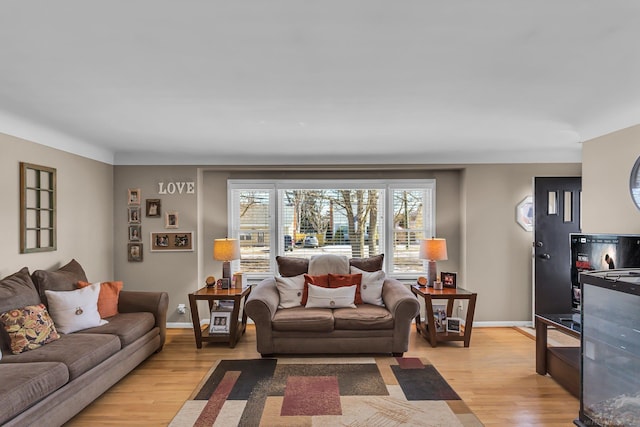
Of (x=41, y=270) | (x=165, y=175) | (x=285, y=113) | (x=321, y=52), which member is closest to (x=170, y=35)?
(x=321, y=52)

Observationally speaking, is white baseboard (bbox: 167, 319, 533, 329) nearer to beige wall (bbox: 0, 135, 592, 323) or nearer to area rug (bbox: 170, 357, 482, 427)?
beige wall (bbox: 0, 135, 592, 323)

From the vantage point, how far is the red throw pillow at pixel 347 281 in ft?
15.1

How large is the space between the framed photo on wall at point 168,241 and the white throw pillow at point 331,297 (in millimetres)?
1956

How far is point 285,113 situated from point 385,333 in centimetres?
245

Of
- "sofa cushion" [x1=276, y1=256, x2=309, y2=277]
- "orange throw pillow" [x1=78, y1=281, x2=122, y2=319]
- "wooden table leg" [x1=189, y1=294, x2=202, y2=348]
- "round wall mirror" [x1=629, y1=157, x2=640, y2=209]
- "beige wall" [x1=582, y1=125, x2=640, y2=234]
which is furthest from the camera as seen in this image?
"sofa cushion" [x1=276, y1=256, x2=309, y2=277]

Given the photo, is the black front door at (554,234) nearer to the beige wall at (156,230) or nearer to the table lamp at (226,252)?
the table lamp at (226,252)

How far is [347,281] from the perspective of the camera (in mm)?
4629

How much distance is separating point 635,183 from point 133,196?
542 centimetres

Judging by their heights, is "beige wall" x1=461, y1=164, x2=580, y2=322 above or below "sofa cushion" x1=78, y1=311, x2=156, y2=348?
above

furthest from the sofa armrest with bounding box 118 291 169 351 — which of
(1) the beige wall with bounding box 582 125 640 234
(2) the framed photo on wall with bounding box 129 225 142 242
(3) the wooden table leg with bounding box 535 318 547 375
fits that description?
(1) the beige wall with bounding box 582 125 640 234

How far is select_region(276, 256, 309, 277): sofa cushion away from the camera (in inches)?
191

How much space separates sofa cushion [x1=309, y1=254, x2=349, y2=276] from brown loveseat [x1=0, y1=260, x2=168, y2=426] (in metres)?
1.72

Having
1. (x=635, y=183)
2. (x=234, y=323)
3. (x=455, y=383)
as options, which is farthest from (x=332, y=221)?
(x=635, y=183)

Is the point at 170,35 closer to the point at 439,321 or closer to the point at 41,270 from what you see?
the point at 41,270
